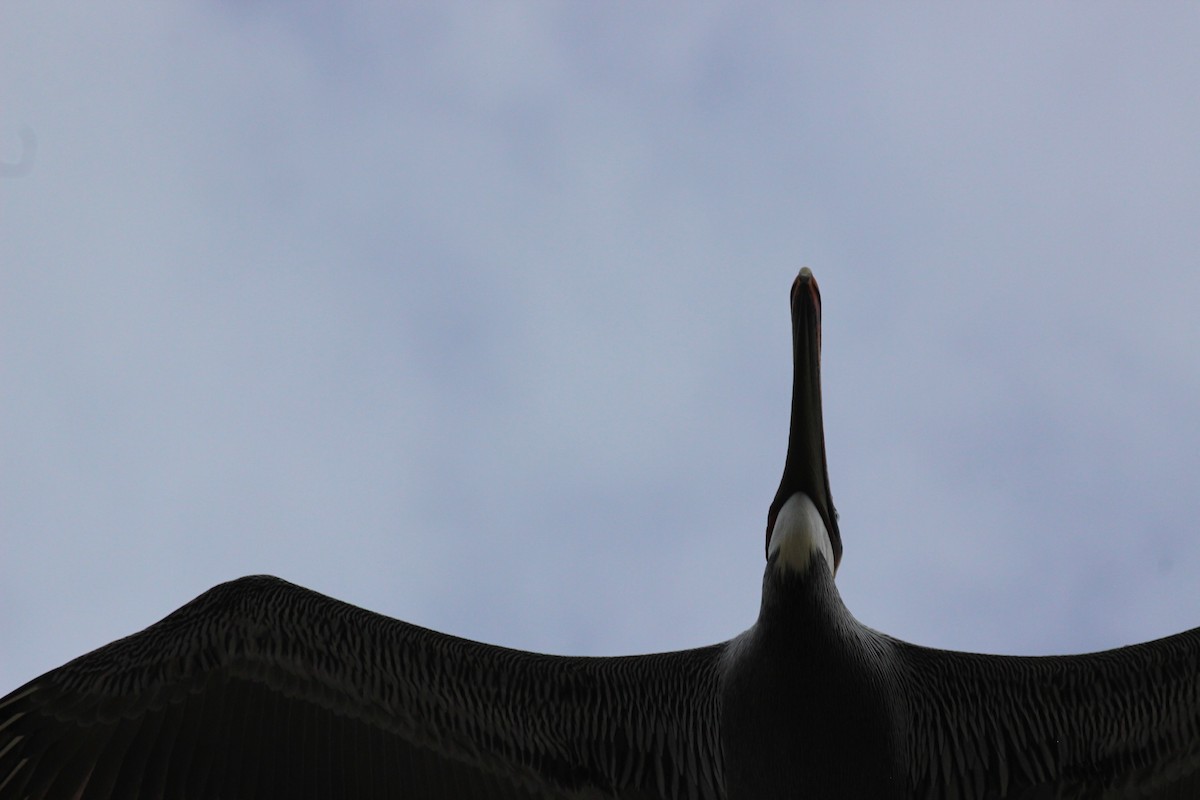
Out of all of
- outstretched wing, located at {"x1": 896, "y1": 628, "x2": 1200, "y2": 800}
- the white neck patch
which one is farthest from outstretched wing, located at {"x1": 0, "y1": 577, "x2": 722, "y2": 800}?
outstretched wing, located at {"x1": 896, "y1": 628, "x2": 1200, "y2": 800}

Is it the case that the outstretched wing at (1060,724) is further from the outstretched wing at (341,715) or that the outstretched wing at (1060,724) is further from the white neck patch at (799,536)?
the outstretched wing at (341,715)

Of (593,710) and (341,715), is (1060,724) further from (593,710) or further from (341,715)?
(341,715)

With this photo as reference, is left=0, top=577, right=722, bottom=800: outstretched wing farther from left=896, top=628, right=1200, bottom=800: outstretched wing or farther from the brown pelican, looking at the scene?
left=896, top=628, right=1200, bottom=800: outstretched wing

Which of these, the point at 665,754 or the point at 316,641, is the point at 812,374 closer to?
the point at 665,754

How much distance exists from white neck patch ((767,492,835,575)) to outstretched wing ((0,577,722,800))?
100 cm

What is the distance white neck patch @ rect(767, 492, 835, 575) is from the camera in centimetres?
646

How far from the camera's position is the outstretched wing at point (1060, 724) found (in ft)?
22.0

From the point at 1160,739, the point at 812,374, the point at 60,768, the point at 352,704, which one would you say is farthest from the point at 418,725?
the point at 1160,739

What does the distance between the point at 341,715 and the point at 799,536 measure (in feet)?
9.09

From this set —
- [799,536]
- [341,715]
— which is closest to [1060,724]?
[799,536]

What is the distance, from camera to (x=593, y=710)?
7105 millimetres

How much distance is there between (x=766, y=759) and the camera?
20.7 ft

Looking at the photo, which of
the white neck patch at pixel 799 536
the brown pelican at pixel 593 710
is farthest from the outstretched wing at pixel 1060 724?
the white neck patch at pixel 799 536

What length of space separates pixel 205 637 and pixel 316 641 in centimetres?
61
